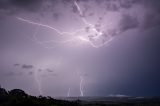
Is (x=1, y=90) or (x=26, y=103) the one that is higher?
(x=1, y=90)

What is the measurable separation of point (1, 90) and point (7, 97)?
444cm

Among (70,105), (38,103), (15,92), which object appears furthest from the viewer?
(15,92)

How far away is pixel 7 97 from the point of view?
24219 millimetres

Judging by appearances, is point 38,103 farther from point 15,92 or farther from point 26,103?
point 15,92

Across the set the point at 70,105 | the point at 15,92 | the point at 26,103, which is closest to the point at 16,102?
the point at 26,103

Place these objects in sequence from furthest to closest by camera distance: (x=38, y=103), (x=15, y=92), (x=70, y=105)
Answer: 1. (x=15, y=92)
2. (x=70, y=105)
3. (x=38, y=103)

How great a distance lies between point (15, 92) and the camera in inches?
1072

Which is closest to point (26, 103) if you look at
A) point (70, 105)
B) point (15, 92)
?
point (70, 105)

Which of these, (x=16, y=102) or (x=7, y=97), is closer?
(x=16, y=102)

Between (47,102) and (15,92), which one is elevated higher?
(15,92)

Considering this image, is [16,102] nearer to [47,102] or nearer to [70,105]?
[47,102]

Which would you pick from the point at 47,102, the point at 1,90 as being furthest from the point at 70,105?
the point at 1,90

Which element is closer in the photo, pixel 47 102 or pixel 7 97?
pixel 47 102

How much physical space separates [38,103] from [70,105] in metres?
5.59
